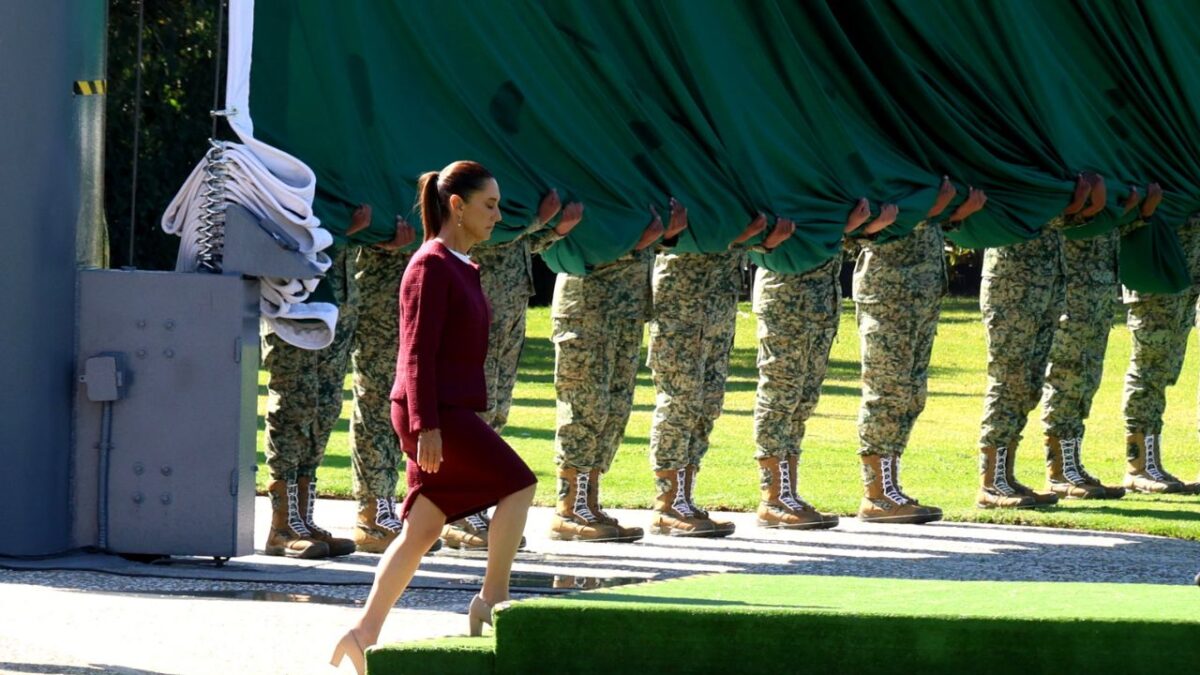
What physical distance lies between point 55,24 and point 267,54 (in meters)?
0.74

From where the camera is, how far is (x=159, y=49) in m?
22.4

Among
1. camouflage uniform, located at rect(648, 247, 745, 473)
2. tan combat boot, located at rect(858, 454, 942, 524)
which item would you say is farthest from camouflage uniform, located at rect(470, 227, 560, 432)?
tan combat boot, located at rect(858, 454, 942, 524)

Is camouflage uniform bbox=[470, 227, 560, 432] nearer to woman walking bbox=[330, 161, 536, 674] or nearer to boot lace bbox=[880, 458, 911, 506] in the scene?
boot lace bbox=[880, 458, 911, 506]

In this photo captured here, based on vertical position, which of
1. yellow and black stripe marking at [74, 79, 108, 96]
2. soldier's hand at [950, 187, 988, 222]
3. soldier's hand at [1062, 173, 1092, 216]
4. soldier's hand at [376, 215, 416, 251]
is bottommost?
soldier's hand at [376, 215, 416, 251]

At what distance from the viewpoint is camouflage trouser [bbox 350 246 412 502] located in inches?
332

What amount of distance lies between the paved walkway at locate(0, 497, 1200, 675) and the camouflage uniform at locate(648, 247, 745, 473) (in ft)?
1.57

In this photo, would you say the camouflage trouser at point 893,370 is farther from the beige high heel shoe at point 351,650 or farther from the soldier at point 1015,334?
the beige high heel shoe at point 351,650

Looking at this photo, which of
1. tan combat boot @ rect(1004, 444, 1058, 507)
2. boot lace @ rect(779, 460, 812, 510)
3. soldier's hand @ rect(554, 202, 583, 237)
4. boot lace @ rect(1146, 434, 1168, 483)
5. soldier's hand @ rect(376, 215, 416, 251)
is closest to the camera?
soldier's hand @ rect(376, 215, 416, 251)

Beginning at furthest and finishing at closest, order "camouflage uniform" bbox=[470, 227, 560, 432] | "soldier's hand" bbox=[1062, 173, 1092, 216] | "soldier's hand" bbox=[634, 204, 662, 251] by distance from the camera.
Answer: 1. "soldier's hand" bbox=[1062, 173, 1092, 216]
2. "soldier's hand" bbox=[634, 204, 662, 251]
3. "camouflage uniform" bbox=[470, 227, 560, 432]

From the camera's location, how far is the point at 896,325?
9938 mm

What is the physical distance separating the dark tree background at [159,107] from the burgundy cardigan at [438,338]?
1662cm

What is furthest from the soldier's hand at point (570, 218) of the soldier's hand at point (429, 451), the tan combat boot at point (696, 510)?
the soldier's hand at point (429, 451)

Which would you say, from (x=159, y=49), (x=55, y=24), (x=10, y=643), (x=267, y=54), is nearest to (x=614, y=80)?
(x=267, y=54)

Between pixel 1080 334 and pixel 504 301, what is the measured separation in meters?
3.70
